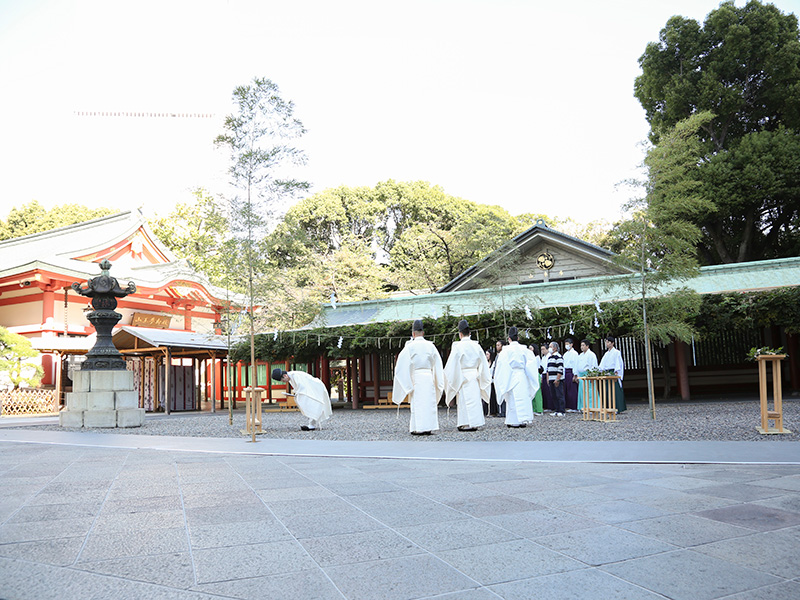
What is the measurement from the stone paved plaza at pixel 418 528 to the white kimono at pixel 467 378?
12.2ft

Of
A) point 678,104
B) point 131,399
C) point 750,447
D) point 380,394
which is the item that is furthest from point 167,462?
point 678,104

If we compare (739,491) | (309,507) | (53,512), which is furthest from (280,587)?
(739,491)

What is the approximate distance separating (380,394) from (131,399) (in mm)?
8610

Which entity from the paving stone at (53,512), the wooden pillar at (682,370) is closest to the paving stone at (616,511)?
the paving stone at (53,512)

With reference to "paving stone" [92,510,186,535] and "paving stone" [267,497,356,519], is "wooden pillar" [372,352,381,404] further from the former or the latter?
"paving stone" [92,510,186,535]

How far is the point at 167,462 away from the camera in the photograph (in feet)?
24.3

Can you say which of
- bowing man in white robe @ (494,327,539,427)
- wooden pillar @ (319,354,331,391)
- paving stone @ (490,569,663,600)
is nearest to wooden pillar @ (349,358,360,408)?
wooden pillar @ (319,354,331,391)

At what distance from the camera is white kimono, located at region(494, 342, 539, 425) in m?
11.0

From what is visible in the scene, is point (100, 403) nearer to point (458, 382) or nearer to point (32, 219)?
point (458, 382)

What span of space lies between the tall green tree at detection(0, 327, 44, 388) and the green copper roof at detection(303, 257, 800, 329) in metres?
8.75

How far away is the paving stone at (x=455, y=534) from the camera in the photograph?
3.48m

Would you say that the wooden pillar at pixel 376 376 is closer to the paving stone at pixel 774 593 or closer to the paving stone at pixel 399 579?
the paving stone at pixel 399 579

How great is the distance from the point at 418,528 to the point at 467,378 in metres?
6.85

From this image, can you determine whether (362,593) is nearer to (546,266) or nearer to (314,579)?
(314,579)
